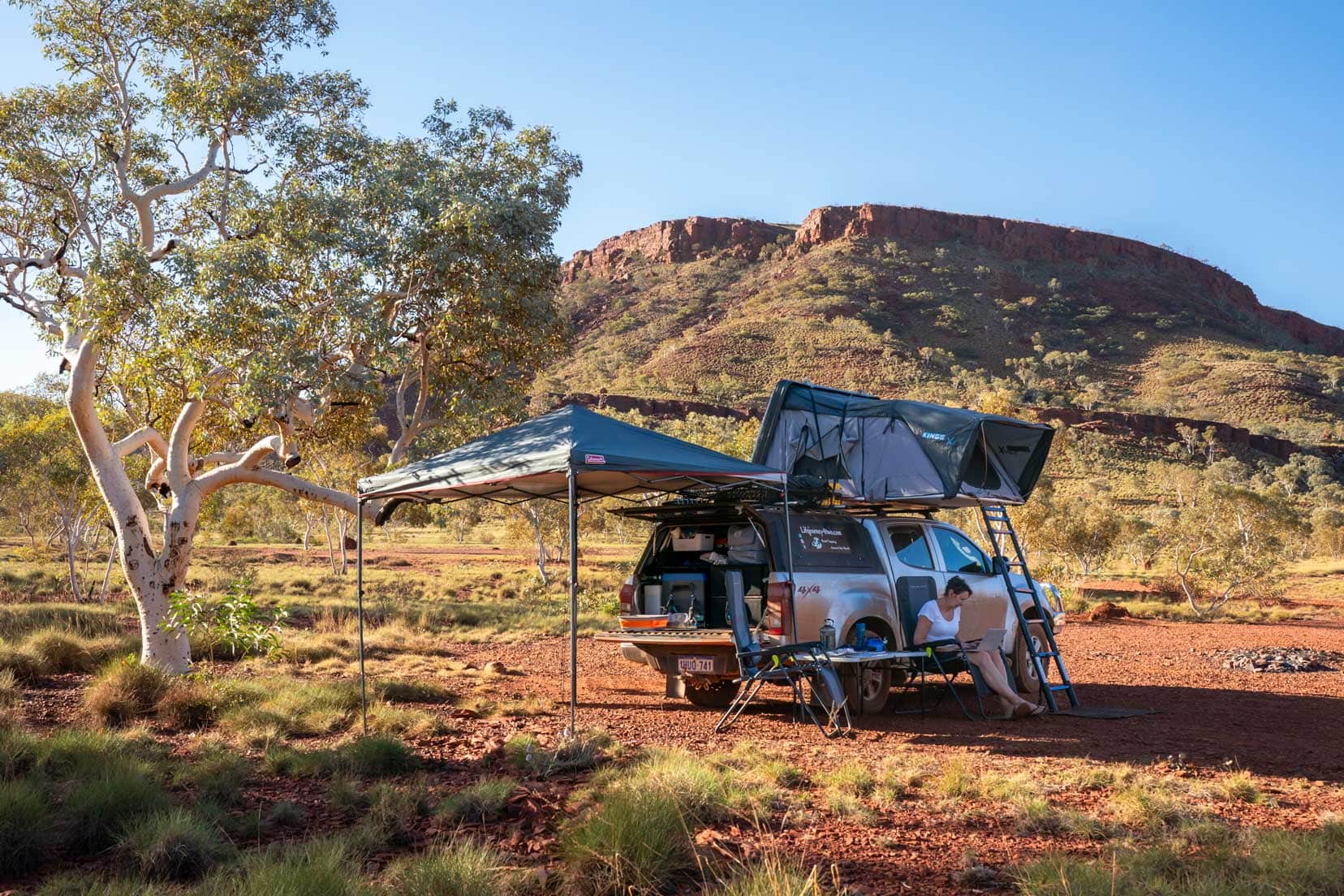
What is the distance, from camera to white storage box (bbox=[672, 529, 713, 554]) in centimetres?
997

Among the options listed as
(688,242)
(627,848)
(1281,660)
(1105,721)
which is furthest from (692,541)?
(688,242)

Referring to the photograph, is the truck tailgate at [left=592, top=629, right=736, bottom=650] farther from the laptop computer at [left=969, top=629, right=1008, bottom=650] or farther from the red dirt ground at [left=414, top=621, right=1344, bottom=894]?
the laptop computer at [left=969, top=629, right=1008, bottom=650]

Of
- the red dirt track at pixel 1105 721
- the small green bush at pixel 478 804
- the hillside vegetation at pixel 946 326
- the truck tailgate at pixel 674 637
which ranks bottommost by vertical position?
the red dirt track at pixel 1105 721

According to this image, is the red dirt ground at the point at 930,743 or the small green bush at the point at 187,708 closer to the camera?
the red dirt ground at the point at 930,743

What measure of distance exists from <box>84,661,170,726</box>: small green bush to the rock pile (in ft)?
43.8

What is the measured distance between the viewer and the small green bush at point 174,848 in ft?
15.9

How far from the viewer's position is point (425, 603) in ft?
72.9

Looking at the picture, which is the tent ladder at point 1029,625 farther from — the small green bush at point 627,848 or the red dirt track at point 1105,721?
the small green bush at point 627,848

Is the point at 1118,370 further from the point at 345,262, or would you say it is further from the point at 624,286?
the point at 345,262

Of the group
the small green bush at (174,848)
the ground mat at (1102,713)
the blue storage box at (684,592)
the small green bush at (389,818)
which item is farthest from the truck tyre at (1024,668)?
the small green bush at (174,848)

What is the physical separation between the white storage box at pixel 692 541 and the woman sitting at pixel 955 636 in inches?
84.1

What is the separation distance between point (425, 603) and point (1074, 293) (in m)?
94.9

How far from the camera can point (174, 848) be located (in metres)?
4.93

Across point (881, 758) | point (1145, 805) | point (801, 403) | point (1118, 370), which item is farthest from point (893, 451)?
point (1118, 370)
